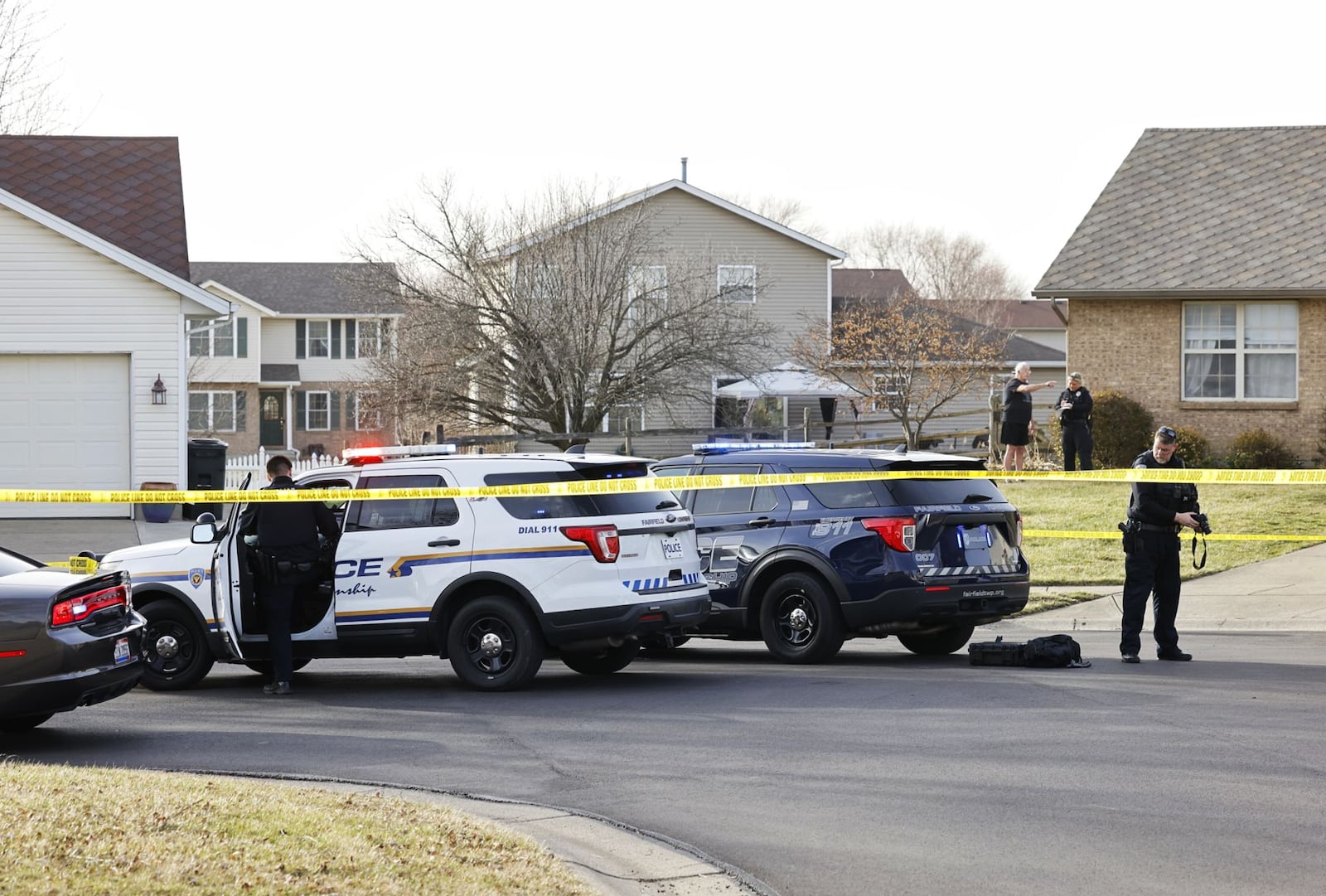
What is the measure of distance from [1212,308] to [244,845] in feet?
80.8

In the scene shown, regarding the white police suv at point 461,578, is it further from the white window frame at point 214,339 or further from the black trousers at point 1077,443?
the white window frame at point 214,339

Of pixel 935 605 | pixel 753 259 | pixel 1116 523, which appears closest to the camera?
pixel 935 605

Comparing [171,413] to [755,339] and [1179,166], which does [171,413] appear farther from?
[1179,166]

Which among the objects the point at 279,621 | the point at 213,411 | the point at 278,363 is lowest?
the point at 279,621

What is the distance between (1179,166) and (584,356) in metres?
12.1

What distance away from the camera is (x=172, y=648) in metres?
11.8

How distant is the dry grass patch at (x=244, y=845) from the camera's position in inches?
216

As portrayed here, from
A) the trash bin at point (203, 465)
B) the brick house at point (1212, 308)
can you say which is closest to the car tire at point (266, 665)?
the trash bin at point (203, 465)

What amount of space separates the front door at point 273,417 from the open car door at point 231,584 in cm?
4798

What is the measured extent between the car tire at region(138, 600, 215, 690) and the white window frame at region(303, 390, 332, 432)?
47.7 meters

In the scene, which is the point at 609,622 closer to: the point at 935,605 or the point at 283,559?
the point at 283,559

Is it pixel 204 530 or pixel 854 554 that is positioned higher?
pixel 204 530

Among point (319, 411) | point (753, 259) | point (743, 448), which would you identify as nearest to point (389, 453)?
point (743, 448)

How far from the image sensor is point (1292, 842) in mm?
6625
